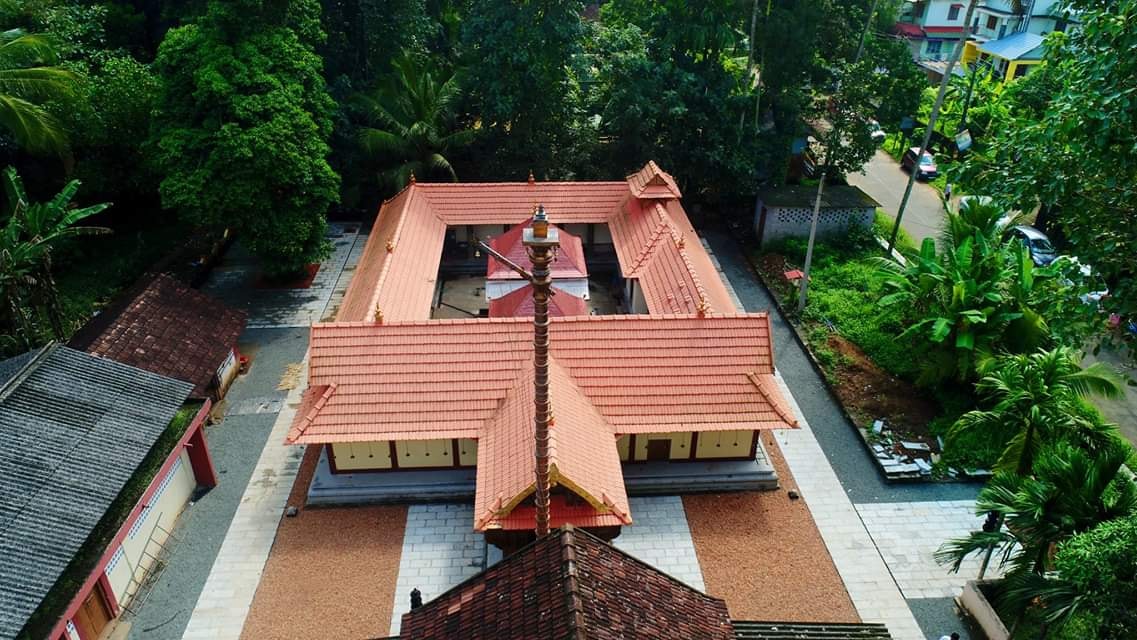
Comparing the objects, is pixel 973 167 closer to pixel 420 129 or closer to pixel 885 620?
pixel 885 620

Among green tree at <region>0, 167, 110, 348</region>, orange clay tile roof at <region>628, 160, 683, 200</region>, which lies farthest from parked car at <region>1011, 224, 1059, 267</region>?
green tree at <region>0, 167, 110, 348</region>

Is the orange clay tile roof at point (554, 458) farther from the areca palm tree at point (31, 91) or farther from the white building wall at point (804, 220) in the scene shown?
the areca palm tree at point (31, 91)

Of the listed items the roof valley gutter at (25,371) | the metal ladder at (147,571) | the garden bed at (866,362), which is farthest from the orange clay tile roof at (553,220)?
the roof valley gutter at (25,371)

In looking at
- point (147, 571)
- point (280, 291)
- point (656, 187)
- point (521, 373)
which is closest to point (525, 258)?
point (656, 187)

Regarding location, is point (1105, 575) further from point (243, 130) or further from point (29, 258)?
point (243, 130)

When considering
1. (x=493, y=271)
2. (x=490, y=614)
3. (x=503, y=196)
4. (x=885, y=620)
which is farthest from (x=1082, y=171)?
(x=503, y=196)

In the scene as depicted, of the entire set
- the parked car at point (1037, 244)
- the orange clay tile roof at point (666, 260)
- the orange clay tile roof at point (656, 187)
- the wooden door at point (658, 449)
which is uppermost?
the orange clay tile roof at point (656, 187)
